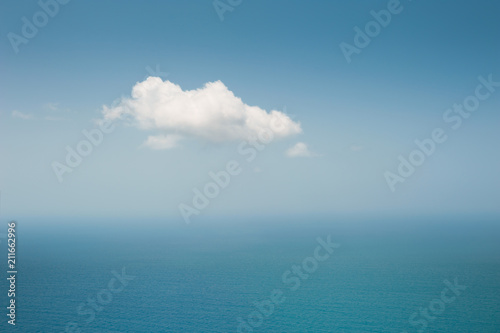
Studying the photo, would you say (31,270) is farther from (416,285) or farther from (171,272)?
(416,285)

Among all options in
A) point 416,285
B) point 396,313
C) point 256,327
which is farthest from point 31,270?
point 416,285

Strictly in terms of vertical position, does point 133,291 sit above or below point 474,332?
above

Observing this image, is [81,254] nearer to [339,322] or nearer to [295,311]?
[295,311]

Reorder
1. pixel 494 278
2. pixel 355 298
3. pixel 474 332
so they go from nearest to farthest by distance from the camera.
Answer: pixel 474 332, pixel 355 298, pixel 494 278

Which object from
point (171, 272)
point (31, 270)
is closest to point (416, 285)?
point (171, 272)

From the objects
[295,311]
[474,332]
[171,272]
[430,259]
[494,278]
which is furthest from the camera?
[430,259]

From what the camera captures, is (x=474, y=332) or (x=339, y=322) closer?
(x=474, y=332)

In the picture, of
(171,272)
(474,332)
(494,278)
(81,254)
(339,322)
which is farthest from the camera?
(81,254)

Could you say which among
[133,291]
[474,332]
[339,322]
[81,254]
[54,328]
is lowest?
[474,332]

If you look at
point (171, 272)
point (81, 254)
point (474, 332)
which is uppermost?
point (81, 254)
